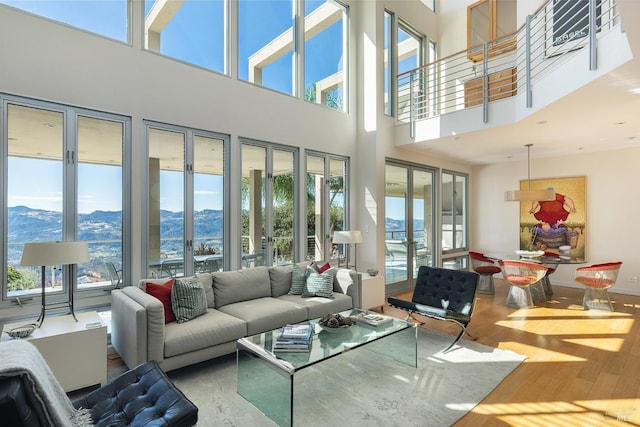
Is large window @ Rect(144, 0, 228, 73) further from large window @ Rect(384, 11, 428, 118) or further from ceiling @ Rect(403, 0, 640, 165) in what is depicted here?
ceiling @ Rect(403, 0, 640, 165)

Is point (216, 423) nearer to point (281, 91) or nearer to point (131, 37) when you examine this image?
point (131, 37)

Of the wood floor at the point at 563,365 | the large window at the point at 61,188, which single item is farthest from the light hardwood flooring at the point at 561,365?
the large window at the point at 61,188

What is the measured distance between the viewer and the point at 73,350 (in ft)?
9.07

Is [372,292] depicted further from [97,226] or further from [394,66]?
[394,66]

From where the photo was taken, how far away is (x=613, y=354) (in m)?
3.64

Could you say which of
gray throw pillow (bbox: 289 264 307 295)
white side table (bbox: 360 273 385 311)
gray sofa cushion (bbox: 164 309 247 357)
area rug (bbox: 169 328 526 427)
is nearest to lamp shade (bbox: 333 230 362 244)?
white side table (bbox: 360 273 385 311)

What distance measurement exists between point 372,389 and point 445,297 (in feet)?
5.85

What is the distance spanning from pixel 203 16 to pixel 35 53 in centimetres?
204

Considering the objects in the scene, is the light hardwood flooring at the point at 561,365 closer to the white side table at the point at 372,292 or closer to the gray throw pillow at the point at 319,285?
the white side table at the point at 372,292

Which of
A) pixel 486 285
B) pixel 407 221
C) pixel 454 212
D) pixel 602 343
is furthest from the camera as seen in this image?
pixel 454 212

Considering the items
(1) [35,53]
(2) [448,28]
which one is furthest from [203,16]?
(2) [448,28]

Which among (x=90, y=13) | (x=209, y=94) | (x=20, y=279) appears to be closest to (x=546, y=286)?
(x=209, y=94)

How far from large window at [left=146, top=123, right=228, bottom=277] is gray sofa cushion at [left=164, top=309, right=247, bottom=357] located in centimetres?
102

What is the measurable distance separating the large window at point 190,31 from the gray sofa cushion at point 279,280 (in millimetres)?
2785
